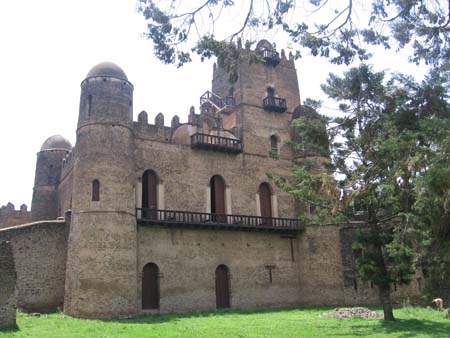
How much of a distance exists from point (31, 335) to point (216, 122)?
16.3m

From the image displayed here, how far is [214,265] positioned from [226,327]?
8316 millimetres

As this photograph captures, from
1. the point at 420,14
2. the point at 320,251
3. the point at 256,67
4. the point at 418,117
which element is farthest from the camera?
the point at 256,67

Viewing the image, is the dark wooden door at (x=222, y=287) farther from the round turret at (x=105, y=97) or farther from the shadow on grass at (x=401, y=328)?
the round turret at (x=105, y=97)

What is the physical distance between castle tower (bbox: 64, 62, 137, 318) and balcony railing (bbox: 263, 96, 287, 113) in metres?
8.69

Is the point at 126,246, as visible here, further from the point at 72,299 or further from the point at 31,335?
the point at 31,335

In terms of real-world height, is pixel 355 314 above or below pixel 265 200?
below

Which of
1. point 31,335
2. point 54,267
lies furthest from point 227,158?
point 31,335

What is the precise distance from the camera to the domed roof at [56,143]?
3188 cm

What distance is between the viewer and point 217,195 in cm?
2714

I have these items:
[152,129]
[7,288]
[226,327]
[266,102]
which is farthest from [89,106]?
[226,327]

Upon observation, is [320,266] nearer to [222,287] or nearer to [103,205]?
[222,287]

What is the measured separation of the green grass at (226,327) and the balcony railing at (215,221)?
4.79 meters

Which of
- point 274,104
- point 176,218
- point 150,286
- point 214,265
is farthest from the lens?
point 274,104

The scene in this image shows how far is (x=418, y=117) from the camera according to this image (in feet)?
66.9
